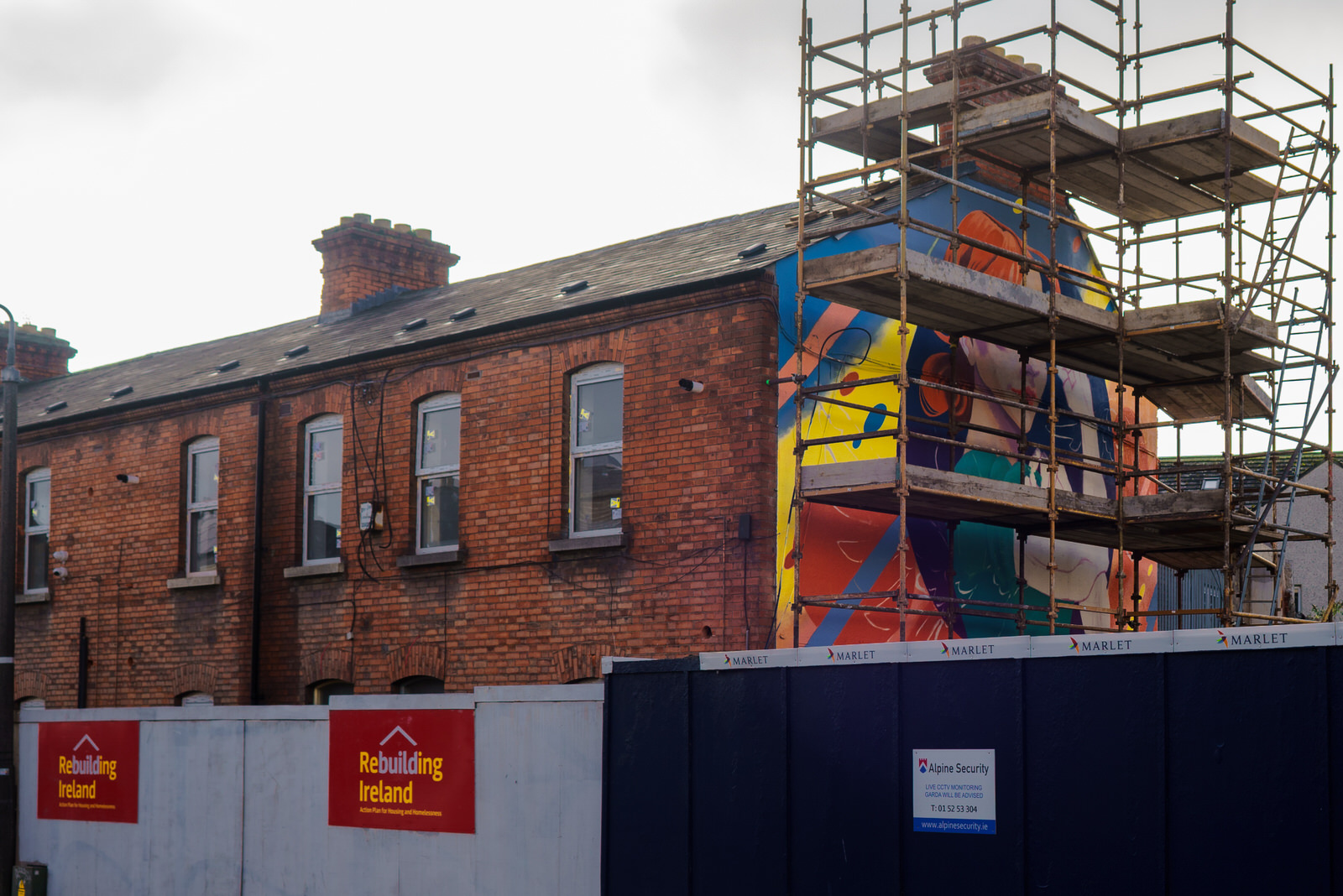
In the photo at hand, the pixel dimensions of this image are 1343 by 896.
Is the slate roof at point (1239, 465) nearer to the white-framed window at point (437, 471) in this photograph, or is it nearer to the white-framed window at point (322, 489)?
the white-framed window at point (437, 471)

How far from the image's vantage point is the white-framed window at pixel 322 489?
60.4 feet

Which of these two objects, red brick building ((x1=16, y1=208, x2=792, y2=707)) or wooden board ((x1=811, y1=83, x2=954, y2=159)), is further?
wooden board ((x1=811, y1=83, x2=954, y2=159))

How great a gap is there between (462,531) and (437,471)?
2.95 feet

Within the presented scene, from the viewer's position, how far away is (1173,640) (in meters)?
8.41

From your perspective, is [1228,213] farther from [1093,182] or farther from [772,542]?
[772,542]

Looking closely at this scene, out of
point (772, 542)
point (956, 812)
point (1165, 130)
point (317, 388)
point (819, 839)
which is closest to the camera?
point (956, 812)

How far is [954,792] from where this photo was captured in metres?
9.09

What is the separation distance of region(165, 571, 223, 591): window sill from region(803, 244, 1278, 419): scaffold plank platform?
31.3 feet

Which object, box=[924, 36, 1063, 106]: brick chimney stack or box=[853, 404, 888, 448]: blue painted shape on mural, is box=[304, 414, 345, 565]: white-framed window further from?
box=[924, 36, 1063, 106]: brick chimney stack

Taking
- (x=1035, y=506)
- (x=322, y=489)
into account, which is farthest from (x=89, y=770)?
(x=1035, y=506)

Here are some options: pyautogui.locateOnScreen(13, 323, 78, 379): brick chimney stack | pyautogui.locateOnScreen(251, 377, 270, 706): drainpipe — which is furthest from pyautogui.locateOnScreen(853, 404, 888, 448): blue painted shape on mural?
pyautogui.locateOnScreen(13, 323, 78, 379): brick chimney stack

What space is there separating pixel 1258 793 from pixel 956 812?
177 centimetres

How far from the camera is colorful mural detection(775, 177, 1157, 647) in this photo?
14.0 meters

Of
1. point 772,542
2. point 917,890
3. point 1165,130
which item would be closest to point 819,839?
point 917,890
